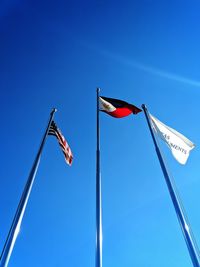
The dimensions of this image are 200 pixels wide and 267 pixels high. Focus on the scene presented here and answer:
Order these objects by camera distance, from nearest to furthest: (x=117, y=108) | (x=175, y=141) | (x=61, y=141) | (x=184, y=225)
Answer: (x=184, y=225)
(x=175, y=141)
(x=61, y=141)
(x=117, y=108)

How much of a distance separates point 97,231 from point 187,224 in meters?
2.70

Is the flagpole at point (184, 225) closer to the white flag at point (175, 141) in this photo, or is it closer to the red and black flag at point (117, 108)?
the white flag at point (175, 141)

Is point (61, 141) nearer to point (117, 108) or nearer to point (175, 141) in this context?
point (117, 108)

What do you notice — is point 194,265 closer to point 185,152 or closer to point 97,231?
point 97,231

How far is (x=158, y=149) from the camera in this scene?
1045 cm

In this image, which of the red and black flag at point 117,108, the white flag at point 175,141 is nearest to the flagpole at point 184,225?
the white flag at point 175,141

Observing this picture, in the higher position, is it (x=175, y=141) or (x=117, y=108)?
(x=117, y=108)

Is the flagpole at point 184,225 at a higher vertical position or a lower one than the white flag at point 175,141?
lower

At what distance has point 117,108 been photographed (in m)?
13.3

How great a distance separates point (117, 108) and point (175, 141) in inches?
134

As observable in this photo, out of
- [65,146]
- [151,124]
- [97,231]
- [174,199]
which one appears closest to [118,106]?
[151,124]

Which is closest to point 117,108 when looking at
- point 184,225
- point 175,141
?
point 175,141

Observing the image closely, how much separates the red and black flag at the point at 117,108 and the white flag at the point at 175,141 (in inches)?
68.1

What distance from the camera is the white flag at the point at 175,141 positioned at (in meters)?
11.4
